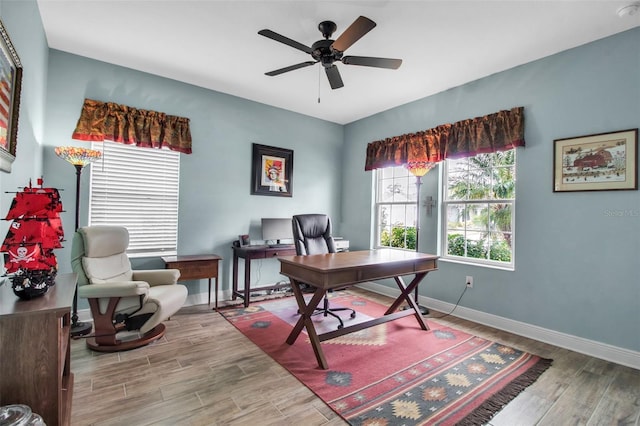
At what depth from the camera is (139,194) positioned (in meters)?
3.50

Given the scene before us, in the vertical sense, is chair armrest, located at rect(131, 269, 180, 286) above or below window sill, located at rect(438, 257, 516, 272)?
below

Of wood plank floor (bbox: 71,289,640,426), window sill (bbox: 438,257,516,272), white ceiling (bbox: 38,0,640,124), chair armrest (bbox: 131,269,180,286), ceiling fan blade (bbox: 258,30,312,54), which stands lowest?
wood plank floor (bbox: 71,289,640,426)

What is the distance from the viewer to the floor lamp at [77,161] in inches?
107

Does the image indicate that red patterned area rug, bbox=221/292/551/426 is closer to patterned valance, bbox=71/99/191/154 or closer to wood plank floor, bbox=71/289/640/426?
wood plank floor, bbox=71/289/640/426

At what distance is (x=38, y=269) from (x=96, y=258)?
1.44 m

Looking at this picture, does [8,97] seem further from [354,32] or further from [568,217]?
[568,217]

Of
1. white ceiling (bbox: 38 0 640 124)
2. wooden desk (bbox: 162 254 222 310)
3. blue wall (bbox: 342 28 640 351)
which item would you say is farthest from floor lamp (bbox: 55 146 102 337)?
blue wall (bbox: 342 28 640 351)

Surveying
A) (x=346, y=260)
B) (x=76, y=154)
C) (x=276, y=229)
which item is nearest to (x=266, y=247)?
(x=276, y=229)

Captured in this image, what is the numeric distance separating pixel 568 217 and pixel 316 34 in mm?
2832

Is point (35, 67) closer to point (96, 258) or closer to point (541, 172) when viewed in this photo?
point (96, 258)

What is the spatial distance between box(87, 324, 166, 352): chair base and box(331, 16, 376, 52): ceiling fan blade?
290 cm

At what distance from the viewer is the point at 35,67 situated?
7.91ft

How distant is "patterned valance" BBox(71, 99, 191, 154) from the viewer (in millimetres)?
3158

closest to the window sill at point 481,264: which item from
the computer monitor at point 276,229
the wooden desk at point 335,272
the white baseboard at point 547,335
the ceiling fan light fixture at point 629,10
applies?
the white baseboard at point 547,335
